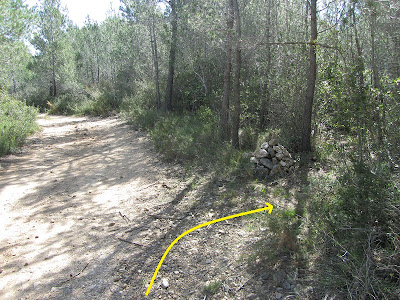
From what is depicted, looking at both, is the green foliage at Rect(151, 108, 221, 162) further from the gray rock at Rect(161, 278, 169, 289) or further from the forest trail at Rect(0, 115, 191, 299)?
the gray rock at Rect(161, 278, 169, 289)

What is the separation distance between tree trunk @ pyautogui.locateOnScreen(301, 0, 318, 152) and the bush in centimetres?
840

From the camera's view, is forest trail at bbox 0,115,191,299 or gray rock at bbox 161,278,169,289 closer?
gray rock at bbox 161,278,169,289

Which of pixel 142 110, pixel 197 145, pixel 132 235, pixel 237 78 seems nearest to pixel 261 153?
pixel 237 78

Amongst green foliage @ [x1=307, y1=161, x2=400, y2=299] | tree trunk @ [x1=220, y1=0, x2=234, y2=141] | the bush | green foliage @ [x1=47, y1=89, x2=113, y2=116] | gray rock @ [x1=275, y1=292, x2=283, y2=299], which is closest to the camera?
green foliage @ [x1=307, y1=161, x2=400, y2=299]

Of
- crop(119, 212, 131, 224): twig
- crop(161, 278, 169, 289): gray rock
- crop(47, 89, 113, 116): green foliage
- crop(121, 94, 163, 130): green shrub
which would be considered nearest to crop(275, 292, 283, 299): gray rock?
crop(161, 278, 169, 289): gray rock

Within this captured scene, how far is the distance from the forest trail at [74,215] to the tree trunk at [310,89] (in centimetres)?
333

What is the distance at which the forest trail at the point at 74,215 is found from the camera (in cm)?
372

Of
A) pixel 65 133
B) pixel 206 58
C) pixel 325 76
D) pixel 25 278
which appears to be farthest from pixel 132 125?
pixel 25 278

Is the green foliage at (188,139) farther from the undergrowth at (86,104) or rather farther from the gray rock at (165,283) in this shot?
the undergrowth at (86,104)

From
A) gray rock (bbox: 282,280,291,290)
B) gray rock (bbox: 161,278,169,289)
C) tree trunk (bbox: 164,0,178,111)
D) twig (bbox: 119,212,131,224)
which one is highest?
tree trunk (bbox: 164,0,178,111)

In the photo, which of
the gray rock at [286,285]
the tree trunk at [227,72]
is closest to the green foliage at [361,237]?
the gray rock at [286,285]

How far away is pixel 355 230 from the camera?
3.33m

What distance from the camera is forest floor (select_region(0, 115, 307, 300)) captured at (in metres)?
3.53

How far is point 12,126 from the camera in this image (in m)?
10.0
